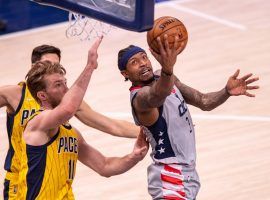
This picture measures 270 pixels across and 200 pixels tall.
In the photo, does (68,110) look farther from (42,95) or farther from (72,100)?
(42,95)

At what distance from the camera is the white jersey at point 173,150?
6652 millimetres

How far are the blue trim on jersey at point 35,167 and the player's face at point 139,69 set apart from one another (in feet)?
2.23

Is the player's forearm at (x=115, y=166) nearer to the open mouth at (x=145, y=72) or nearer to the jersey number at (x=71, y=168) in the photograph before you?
the jersey number at (x=71, y=168)

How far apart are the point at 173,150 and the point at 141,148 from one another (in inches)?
9.5

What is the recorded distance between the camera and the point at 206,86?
11273 millimetres

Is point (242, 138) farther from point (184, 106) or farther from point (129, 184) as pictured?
point (184, 106)

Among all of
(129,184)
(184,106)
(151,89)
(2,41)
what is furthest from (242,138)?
(2,41)

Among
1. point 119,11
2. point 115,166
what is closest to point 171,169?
point 115,166

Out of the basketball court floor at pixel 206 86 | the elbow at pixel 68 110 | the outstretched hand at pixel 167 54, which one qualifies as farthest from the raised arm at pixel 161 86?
the basketball court floor at pixel 206 86

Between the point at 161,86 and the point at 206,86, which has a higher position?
the point at 161,86

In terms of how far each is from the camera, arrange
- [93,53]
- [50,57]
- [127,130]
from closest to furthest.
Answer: [93,53] → [50,57] → [127,130]

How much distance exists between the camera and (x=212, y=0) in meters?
14.2

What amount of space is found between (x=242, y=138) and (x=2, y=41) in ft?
15.7

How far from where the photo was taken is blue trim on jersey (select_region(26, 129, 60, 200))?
637 centimetres
